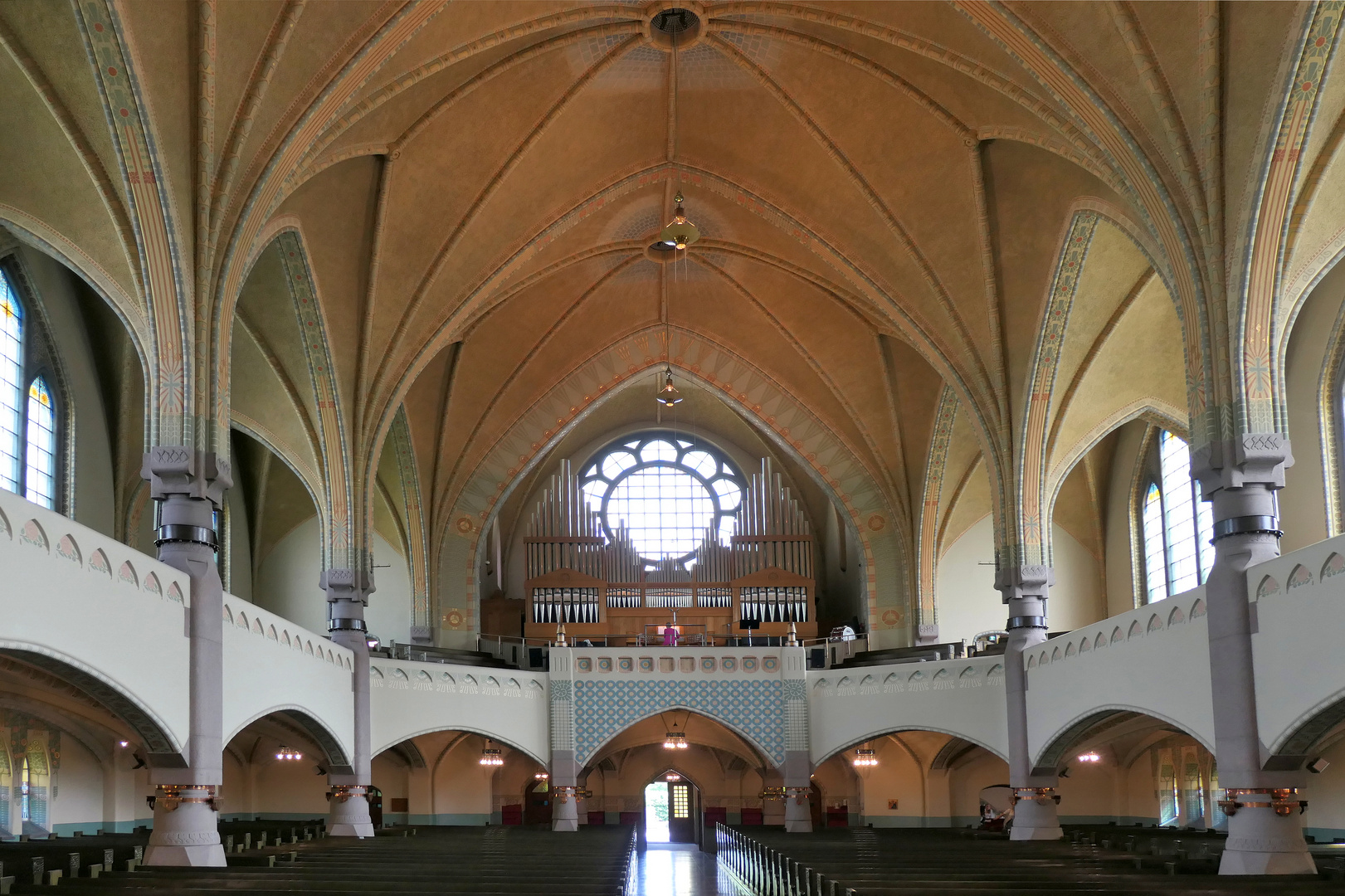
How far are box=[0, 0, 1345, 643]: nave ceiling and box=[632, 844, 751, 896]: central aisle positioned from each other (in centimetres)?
826

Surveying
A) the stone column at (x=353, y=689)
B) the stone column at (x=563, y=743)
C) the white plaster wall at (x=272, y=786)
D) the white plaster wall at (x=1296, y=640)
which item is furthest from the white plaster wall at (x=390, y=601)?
the white plaster wall at (x=1296, y=640)

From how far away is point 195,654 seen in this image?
56.9 feet

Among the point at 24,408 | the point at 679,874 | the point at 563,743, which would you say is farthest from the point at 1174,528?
the point at 24,408

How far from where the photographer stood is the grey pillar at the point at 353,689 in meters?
25.2

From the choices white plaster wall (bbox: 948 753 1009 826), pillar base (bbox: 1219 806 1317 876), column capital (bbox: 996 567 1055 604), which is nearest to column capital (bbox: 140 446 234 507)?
pillar base (bbox: 1219 806 1317 876)

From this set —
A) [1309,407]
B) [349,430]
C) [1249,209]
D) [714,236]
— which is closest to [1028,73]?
[1249,209]

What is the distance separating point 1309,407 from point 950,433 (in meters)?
8.87

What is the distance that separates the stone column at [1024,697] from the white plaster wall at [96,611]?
587 inches

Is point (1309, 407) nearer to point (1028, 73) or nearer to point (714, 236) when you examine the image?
point (1028, 73)

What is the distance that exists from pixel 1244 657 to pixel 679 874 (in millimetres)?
13626

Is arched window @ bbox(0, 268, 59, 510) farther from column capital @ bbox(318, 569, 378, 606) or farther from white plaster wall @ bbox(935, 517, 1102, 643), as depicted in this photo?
white plaster wall @ bbox(935, 517, 1102, 643)

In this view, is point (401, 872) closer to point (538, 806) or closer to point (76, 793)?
point (76, 793)

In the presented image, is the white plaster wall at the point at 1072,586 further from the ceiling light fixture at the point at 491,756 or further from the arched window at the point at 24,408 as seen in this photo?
the arched window at the point at 24,408

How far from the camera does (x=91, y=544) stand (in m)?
14.9
